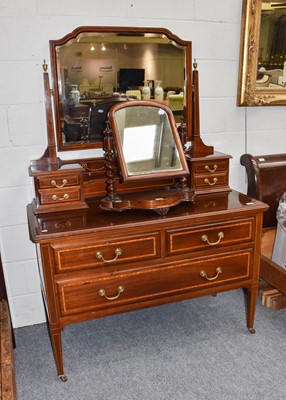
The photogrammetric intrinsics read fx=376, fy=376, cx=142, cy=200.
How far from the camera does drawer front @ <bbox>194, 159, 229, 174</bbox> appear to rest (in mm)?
2250

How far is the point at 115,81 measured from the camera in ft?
7.20

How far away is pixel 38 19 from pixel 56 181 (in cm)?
90

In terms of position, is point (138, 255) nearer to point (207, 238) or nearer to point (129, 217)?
point (129, 217)

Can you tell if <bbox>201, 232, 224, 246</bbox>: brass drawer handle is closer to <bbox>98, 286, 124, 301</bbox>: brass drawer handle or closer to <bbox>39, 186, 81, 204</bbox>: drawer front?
<bbox>98, 286, 124, 301</bbox>: brass drawer handle

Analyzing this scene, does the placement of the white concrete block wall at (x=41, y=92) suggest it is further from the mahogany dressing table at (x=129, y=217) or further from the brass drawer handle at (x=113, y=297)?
the brass drawer handle at (x=113, y=297)

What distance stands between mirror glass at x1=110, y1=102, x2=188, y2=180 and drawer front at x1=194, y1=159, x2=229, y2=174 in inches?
7.5

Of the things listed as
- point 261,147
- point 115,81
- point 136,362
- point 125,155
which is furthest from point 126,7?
point 136,362

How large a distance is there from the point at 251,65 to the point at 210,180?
2.74ft

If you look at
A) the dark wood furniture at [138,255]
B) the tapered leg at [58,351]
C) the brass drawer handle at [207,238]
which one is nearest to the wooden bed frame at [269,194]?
the dark wood furniture at [138,255]

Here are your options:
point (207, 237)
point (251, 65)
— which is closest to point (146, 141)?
point (207, 237)

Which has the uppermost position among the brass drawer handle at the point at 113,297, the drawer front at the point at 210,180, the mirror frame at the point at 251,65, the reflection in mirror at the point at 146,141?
the mirror frame at the point at 251,65

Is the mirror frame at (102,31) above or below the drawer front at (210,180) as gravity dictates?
above

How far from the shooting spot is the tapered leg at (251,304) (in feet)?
7.29

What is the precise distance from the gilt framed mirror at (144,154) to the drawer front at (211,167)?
0.58 feet
